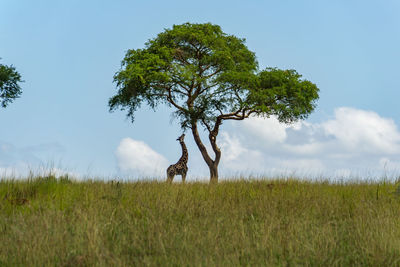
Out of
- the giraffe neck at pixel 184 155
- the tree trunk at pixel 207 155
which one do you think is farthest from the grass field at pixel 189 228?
the tree trunk at pixel 207 155

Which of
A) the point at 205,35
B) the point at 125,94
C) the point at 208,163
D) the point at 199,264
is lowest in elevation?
the point at 199,264

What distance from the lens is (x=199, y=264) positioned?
516cm

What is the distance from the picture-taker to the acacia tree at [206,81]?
82.3ft

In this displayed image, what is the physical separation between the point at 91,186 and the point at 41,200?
2083mm

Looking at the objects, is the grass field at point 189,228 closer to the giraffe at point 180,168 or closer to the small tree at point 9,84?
the giraffe at point 180,168

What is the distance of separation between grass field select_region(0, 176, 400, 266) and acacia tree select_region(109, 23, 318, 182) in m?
13.9

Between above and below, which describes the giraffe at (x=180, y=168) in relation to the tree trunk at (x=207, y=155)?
below

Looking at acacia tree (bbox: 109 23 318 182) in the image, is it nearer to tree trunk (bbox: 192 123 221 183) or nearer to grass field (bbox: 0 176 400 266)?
tree trunk (bbox: 192 123 221 183)

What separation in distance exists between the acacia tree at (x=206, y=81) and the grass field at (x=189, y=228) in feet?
45.7

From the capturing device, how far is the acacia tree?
25094 millimetres

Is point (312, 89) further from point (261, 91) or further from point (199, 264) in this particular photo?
point (199, 264)

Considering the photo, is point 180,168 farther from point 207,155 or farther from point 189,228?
point 189,228

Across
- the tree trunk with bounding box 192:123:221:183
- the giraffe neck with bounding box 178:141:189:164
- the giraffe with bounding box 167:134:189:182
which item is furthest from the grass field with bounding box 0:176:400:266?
the tree trunk with bounding box 192:123:221:183

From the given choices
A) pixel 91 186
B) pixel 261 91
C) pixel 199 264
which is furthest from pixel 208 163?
pixel 199 264
